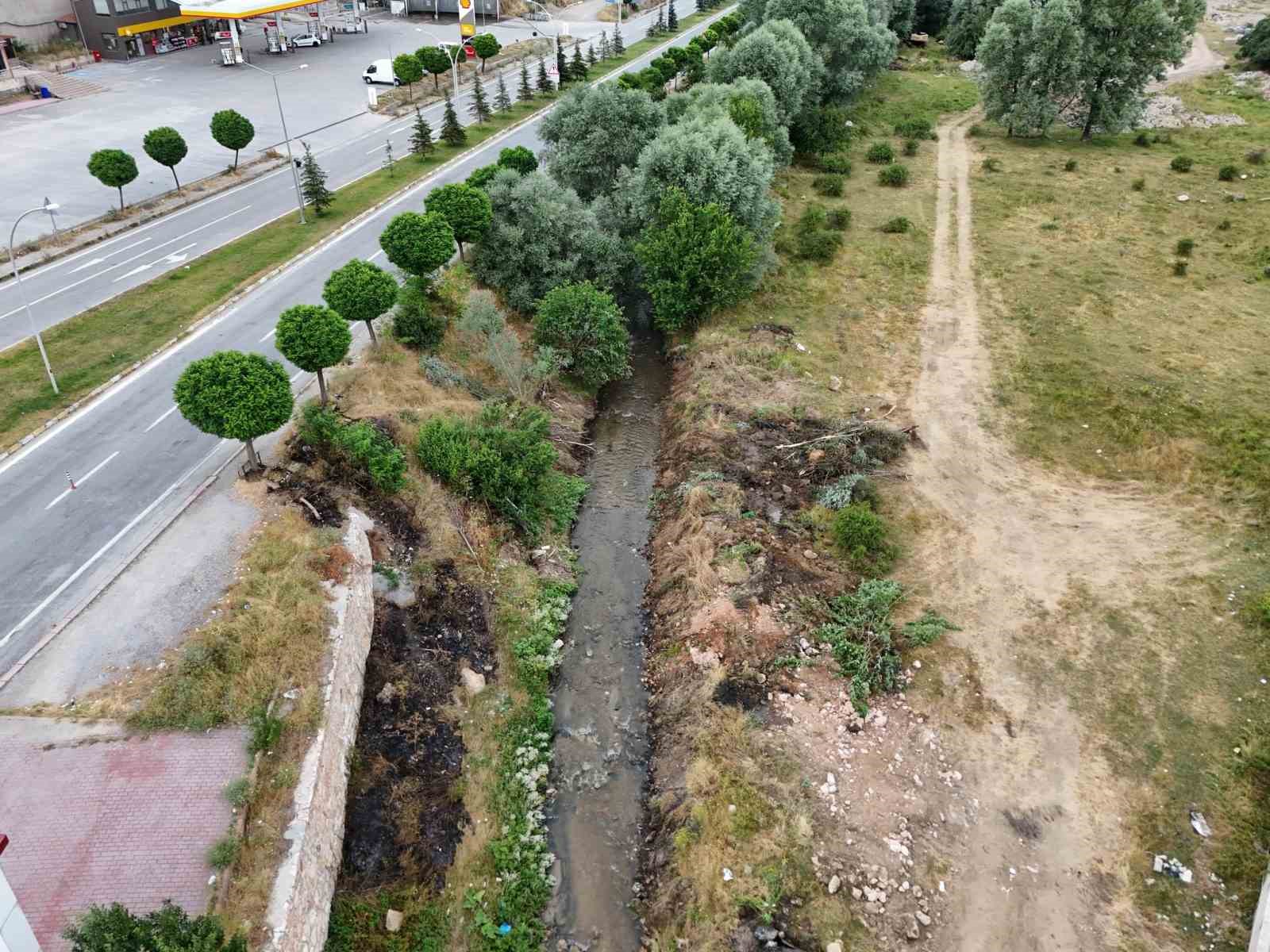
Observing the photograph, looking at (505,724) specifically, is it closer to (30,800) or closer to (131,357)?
(30,800)

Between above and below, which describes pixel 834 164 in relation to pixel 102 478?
above

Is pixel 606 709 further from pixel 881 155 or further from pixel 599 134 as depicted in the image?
pixel 881 155

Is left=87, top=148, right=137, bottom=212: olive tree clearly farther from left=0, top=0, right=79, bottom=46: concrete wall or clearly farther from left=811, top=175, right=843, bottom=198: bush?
left=811, top=175, right=843, bottom=198: bush

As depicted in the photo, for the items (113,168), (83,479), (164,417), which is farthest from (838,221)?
(83,479)

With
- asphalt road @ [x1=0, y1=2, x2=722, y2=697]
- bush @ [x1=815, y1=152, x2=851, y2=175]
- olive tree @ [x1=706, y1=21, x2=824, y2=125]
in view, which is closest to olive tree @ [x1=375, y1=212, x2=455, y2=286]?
asphalt road @ [x1=0, y1=2, x2=722, y2=697]

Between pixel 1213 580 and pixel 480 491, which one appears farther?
pixel 480 491

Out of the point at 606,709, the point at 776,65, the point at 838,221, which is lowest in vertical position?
the point at 606,709

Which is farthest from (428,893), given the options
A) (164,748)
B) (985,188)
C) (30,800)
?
(985,188)
